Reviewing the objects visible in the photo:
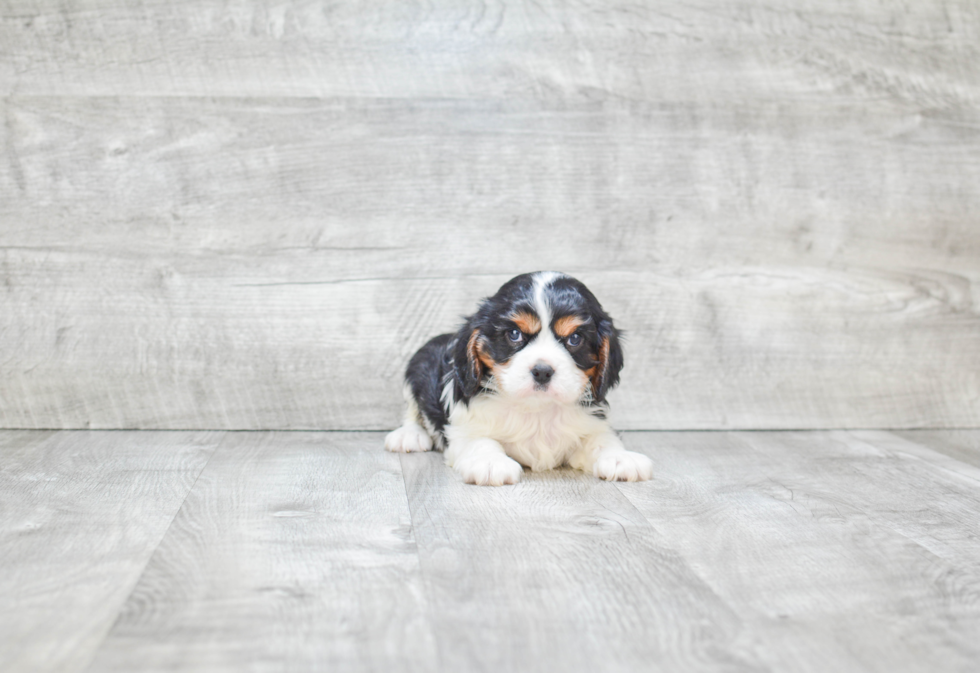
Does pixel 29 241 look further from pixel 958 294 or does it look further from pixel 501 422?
pixel 958 294

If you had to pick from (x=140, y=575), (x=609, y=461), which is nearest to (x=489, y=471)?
(x=609, y=461)

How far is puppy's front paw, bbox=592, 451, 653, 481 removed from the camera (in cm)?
266

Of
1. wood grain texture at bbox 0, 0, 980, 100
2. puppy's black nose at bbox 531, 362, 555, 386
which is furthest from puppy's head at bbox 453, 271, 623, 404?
wood grain texture at bbox 0, 0, 980, 100

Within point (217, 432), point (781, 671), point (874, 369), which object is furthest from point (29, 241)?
point (874, 369)

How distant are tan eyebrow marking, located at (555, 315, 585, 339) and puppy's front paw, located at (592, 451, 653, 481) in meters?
0.41

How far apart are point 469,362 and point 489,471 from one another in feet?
1.21

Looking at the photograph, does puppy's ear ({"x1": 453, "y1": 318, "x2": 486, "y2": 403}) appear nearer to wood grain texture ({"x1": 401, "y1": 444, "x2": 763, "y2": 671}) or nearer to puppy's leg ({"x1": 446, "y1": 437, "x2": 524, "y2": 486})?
puppy's leg ({"x1": 446, "y1": 437, "x2": 524, "y2": 486})

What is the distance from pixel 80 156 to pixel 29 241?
373mm

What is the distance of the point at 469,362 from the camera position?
276 cm

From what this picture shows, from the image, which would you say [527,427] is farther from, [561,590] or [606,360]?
[561,590]

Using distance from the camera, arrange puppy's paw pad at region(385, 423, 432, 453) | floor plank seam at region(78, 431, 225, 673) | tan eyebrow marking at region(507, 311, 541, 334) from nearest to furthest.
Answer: floor plank seam at region(78, 431, 225, 673), tan eyebrow marking at region(507, 311, 541, 334), puppy's paw pad at region(385, 423, 432, 453)

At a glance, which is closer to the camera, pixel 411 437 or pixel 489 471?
pixel 489 471

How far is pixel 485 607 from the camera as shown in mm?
1625

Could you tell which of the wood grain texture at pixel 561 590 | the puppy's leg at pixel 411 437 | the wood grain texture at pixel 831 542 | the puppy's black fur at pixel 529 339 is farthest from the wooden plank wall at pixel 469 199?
the wood grain texture at pixel 561 590
